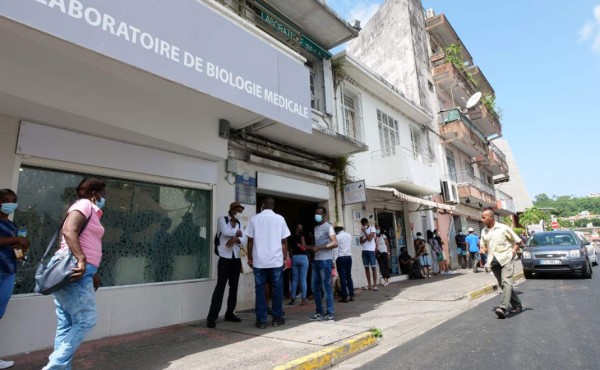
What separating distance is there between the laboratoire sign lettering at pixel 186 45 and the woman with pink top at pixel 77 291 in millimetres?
1653

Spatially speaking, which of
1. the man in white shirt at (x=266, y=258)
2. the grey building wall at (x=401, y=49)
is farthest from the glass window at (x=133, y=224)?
the grey building wall at (x=401, y=49)

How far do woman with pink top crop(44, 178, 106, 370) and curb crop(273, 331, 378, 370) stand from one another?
1.73 metres

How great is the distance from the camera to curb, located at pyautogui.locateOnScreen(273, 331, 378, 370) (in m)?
3.44

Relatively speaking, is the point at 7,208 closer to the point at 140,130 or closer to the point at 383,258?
the point at 140,130

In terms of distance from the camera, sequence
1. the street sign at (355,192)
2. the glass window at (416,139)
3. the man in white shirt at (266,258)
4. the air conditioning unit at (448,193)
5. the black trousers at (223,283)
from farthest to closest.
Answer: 1. the air conditioning unit at (448,193)
2. the glass window at (416,139)
3. the street sign at (355,192)
4. the black trousers at (223,283)
5. the man in white shirt at (266,258)

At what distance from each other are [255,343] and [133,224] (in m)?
2.78

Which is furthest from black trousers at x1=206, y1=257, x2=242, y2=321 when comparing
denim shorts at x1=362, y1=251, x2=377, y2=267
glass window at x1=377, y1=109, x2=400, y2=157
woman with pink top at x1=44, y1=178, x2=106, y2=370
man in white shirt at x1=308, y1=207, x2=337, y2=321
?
glass window at x1=377, y1=109, x2=400, y2=157

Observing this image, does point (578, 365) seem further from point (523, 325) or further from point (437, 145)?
point (437, 145)

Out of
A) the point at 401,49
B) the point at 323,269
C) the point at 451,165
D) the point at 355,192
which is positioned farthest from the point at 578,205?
the point at 323,269

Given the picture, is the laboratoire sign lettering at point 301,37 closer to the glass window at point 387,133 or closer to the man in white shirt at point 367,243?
the glass window at point 387,133

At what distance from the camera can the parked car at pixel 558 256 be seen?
378 inches

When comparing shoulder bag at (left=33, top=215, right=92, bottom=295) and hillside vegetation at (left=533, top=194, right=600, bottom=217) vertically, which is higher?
hillside vegetation at (left=533, top=194, right=600, bottom=217)

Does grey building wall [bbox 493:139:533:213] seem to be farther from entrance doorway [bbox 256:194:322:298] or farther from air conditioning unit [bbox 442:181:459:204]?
entrance doorway [bbox 256:194:322:298]

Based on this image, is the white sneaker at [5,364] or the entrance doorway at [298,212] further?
the entrance doorway at [298,212]
